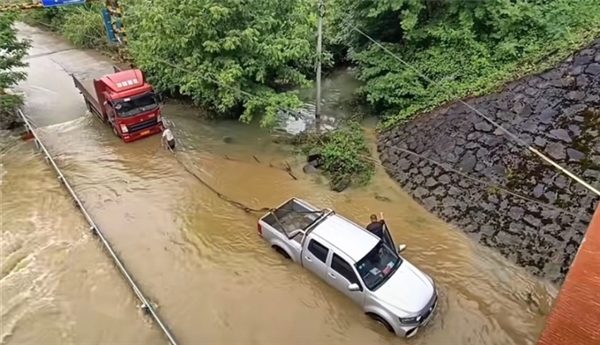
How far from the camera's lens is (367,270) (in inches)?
356

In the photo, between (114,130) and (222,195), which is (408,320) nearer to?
(222,195)

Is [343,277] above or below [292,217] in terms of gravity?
below

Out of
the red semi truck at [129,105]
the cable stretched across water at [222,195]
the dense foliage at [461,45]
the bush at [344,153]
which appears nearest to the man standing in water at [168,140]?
the cable stretched across water at [222,195]

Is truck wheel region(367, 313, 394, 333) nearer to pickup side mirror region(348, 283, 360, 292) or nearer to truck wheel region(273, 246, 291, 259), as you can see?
pickup side mirror region(348, 283, 360, 292)

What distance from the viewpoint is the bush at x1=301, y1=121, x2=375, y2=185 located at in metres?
13.6

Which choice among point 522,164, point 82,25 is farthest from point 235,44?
point 82,25

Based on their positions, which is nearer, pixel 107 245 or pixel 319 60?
pixel 107 245

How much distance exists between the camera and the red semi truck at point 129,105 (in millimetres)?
15070

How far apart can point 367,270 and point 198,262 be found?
13.7ft

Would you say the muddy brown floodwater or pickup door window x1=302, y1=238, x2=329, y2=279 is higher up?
pickup door window x1=302, y1=238, x2=329, y2=279

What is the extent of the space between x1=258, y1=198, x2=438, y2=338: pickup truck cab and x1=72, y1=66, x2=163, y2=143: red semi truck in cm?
769

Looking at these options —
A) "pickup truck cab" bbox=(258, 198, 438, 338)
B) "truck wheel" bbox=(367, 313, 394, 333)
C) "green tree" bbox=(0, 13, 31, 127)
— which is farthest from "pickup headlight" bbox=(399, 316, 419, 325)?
"green tree" bbox=(0, 13, 31, 127)

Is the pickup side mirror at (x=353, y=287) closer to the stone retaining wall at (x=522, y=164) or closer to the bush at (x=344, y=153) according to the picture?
the stone retaining wall at (x=522, y=164)

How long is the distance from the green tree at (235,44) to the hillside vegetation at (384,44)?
1.3 inches
